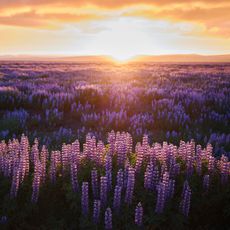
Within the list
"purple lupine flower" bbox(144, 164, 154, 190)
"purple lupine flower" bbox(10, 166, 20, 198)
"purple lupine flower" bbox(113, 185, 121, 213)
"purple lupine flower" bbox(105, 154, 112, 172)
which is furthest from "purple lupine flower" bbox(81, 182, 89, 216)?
"purple lupine flower" bbox(10, 166, 20, 198)

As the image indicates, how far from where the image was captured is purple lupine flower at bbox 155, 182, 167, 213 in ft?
12.5

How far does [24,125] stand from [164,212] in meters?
5.72

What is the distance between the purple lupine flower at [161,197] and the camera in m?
3.80

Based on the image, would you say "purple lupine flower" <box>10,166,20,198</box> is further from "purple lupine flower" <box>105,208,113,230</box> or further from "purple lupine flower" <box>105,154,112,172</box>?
"purple lupine flower" <box>105,208,113,230</box>

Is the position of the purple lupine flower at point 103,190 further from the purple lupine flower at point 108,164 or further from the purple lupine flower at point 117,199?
the purple lupine flower at point 108,164

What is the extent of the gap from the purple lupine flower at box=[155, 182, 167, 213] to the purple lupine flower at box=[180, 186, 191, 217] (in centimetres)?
22

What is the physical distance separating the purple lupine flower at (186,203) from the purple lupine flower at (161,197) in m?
0.22

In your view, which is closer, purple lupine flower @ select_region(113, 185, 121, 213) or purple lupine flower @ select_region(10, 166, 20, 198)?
purple lupine flower @ select_region(113, 185, 121, 213)

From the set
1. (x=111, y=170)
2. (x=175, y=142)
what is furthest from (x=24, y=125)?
(x=111, y=170)

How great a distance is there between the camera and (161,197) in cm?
383

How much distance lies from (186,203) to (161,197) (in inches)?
12.5

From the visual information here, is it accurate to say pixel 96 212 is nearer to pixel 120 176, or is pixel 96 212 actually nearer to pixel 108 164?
pixel 120 176

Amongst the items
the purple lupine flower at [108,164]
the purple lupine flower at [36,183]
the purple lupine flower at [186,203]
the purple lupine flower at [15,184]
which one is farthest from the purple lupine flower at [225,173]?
the purple lupine flower at [15,184]

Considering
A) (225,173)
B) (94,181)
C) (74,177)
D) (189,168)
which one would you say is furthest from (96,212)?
(225,173)
